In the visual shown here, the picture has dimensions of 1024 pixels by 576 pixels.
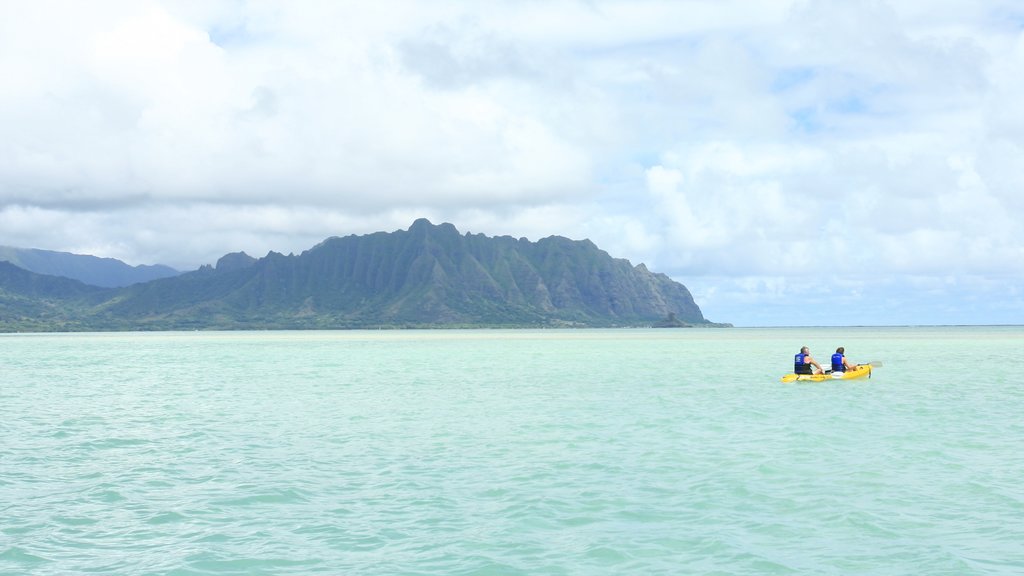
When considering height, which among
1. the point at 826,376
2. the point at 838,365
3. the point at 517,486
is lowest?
the point at 517,486

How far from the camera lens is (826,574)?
1934 cm

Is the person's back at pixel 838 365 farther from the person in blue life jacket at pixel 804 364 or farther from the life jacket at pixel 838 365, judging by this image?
the person in blue life jacket at pixel 804 364

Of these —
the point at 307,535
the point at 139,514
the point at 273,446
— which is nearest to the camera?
the point at 307,535

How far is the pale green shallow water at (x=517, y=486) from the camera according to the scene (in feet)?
68.8

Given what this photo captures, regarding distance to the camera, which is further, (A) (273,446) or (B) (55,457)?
(A) (273,446)

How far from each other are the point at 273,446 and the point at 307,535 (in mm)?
17402

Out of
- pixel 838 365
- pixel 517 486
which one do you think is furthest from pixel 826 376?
pixel 517 486

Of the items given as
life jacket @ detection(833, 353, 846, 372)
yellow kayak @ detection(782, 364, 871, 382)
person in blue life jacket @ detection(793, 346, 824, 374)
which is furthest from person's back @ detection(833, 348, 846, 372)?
person in blue life jacket @ detection(793, 346, 824, 374)

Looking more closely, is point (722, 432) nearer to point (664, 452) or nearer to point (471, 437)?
point (664, 452)

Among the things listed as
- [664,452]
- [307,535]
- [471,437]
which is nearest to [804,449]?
[664,452]

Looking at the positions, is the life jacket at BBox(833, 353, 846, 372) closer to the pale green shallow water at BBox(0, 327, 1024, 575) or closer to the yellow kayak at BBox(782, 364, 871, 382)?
the yellow kayak at BBox(782, 364, 871, 382)

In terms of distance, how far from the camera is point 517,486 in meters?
29.3

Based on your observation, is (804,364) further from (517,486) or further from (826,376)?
(517,486)

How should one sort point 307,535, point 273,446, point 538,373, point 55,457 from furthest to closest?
1. point 538,373
2. point 273,446
3. point 55,457
4. point 307,535
